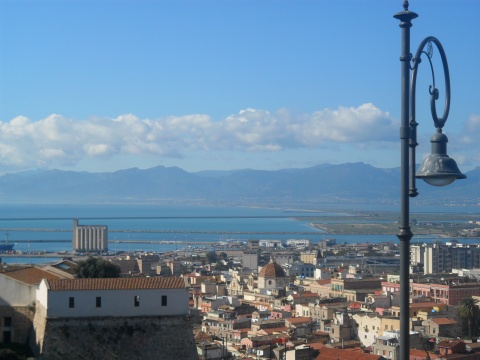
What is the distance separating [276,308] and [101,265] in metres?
16.8

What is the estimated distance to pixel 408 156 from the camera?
4.16 m

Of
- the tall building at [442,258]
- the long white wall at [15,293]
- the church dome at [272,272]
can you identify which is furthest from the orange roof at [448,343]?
the tall building at [442,258]

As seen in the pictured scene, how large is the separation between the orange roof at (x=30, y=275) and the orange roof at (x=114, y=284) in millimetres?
1512

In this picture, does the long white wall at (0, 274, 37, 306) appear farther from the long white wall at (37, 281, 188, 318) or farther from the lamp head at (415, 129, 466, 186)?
the lamp head at (415, 129, 466, 186)

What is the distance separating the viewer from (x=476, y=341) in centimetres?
2575

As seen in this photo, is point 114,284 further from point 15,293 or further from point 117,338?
point 15,293

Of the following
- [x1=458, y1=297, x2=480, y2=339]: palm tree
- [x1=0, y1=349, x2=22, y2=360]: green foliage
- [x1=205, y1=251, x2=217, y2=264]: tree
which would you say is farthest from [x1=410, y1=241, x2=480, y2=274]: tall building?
[x1=0, y1=349, x2=22, y2=360]: green foliage

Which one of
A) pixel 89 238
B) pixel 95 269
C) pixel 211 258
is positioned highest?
pixel 95 269

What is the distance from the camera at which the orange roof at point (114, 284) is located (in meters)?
15.4

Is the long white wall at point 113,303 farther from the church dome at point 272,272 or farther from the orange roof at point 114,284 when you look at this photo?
the church dome at point 272,272

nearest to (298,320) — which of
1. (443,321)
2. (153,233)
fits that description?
(443,321)

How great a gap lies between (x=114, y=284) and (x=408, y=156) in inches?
472

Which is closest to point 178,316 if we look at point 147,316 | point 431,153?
point 147,316

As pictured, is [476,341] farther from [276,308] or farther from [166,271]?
[166,271]
